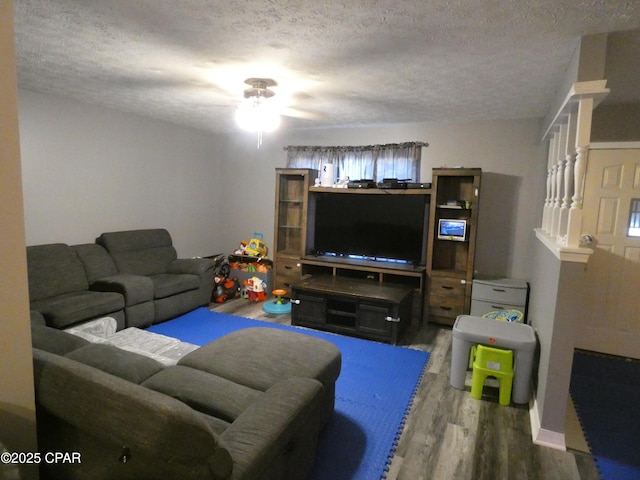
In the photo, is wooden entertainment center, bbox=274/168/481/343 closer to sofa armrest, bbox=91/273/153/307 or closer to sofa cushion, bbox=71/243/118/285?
sofa armrest, bbox=91/273/153/307

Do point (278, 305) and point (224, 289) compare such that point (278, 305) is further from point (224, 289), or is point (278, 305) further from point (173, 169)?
point (173, 169)

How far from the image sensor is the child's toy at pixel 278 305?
4.49m

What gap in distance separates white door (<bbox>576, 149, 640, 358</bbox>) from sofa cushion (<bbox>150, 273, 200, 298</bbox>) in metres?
4.00

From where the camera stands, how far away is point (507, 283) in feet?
13.0

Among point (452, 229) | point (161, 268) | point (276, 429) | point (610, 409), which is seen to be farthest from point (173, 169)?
point (610, 409)

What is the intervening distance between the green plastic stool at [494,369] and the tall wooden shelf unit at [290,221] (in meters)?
2.56

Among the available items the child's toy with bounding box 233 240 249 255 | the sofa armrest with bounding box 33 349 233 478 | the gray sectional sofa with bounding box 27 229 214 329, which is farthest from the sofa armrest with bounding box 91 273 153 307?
the sofa armrest with bounding box 33 349 233 478

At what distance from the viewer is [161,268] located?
4.63 m

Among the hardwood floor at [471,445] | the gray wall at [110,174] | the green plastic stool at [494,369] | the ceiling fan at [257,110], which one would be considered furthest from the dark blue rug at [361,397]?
the ceiling fan at [257,110]

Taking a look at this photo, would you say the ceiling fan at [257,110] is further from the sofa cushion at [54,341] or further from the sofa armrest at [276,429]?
A: the sofa armrest at [276,429]

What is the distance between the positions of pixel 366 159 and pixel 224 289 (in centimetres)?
255

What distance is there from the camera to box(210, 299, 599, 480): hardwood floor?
1.98 m

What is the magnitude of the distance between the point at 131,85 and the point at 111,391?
303cm

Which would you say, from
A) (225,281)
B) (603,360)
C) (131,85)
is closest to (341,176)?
(225,281)
